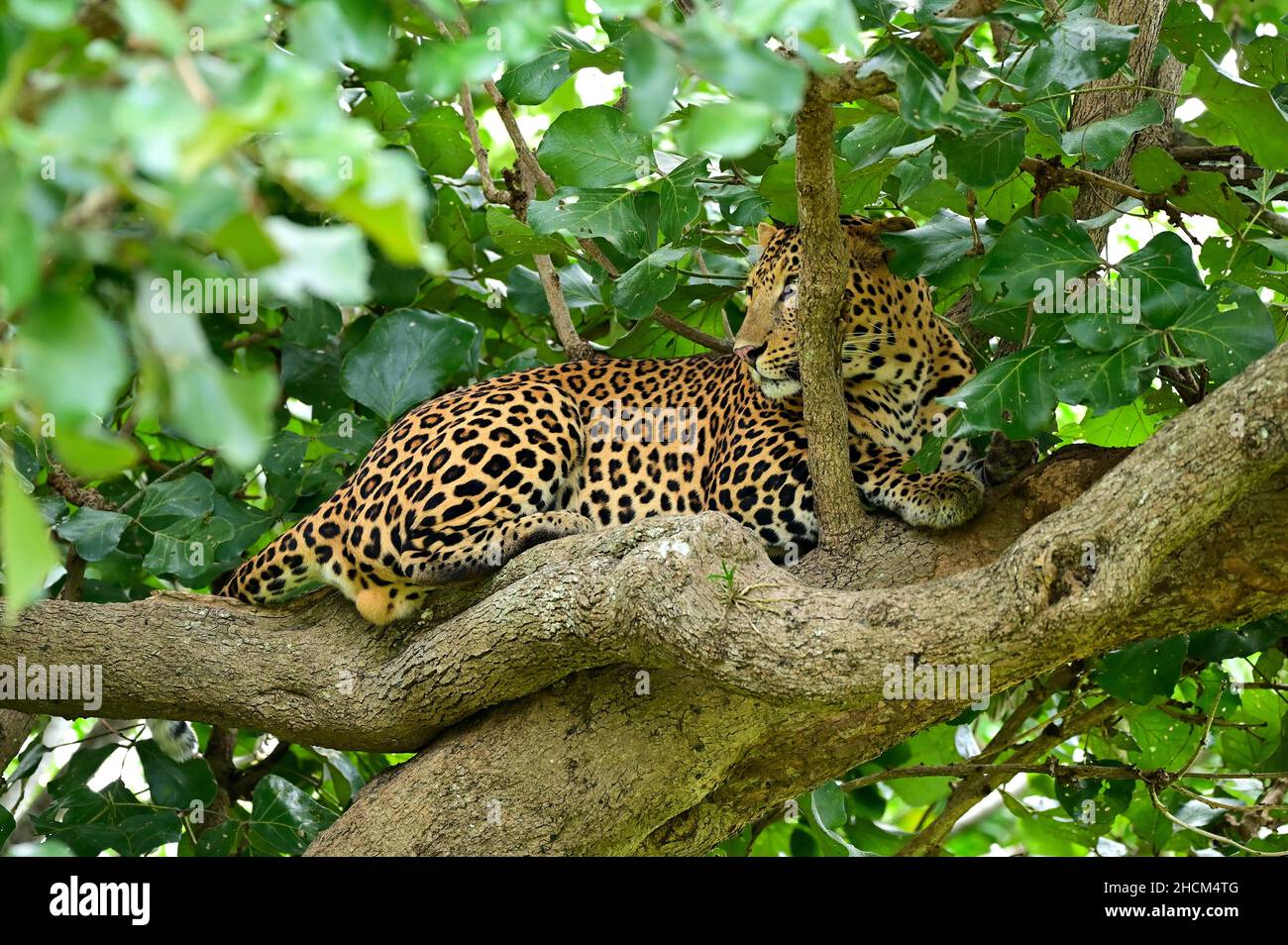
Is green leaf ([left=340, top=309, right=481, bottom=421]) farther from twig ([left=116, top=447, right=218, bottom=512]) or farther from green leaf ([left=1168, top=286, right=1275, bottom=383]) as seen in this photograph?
green leaf ([left=1168, top=286, right=1275, bottom=383])

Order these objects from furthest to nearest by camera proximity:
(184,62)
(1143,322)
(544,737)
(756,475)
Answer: (756,475), (544,737), (1143,322), (184,62)

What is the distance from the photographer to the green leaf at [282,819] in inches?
243

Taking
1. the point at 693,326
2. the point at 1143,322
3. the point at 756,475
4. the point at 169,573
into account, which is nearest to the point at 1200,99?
the point at 1143,322

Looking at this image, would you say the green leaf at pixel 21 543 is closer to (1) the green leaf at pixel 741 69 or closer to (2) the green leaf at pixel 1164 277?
(1) the green leaf at pixel 741 69

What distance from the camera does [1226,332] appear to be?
13.9ft

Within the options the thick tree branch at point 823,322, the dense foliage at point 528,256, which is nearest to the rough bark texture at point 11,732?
the dense foliage at point 528,256

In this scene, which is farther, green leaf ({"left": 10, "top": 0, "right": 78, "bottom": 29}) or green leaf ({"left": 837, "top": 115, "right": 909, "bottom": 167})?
green leaf ({"left": 837, "top": 115, "right": 909, "bottom": 167})

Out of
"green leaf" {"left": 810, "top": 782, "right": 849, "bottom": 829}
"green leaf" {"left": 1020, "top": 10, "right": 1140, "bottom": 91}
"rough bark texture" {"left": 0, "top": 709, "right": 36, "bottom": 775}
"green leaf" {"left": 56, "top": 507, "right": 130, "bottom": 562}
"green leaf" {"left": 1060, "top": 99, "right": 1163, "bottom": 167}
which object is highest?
"green leaf" {"left": 1020, "top": 10, "right": 1140, "bottom": 91}

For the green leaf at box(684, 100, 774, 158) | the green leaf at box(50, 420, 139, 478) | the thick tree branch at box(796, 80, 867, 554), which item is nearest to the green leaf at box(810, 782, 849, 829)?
the thick tree branch at box(796, 80, 867, 554)

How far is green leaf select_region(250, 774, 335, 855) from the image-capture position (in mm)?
6176

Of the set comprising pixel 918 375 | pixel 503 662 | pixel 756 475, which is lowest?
pixel 503 662

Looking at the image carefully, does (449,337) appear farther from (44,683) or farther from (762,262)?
(44,683)
